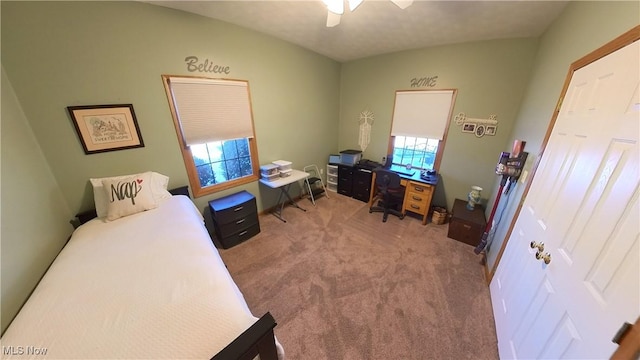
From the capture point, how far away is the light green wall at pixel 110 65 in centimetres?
144

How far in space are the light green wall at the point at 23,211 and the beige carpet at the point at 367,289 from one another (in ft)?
4.19

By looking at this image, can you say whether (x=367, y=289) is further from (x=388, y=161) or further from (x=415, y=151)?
(x=415, y=151)

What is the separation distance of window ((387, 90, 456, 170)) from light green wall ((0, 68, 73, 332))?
156 inches

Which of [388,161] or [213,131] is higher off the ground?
[213,131]

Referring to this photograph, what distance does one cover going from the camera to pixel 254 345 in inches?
29.2

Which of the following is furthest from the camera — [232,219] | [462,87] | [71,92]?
[462,87]

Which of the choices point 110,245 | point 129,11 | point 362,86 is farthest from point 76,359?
point 362,86

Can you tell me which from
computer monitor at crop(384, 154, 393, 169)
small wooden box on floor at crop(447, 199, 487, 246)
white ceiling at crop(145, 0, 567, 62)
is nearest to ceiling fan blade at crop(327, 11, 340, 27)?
white ceiling at crop(145, 0, 567, 62)

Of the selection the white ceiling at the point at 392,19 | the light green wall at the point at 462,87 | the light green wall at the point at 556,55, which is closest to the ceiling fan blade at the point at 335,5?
the white ceiling at the point at 392,19

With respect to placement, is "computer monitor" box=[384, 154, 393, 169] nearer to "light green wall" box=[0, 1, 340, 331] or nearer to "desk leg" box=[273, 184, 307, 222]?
"desk leg" box=[273, 184, 307, 222]

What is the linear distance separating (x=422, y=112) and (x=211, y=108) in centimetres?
297

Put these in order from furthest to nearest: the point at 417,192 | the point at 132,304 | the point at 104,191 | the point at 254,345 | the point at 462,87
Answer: the point at 417,192, the point at 462,87, the point at 104,191, the point at 132,304, the point at 254,345

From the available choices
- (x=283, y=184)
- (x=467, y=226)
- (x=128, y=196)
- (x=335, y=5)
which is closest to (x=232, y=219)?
(x=283, y=184)

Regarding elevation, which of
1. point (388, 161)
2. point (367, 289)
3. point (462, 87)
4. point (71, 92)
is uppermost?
point (462, 87)
